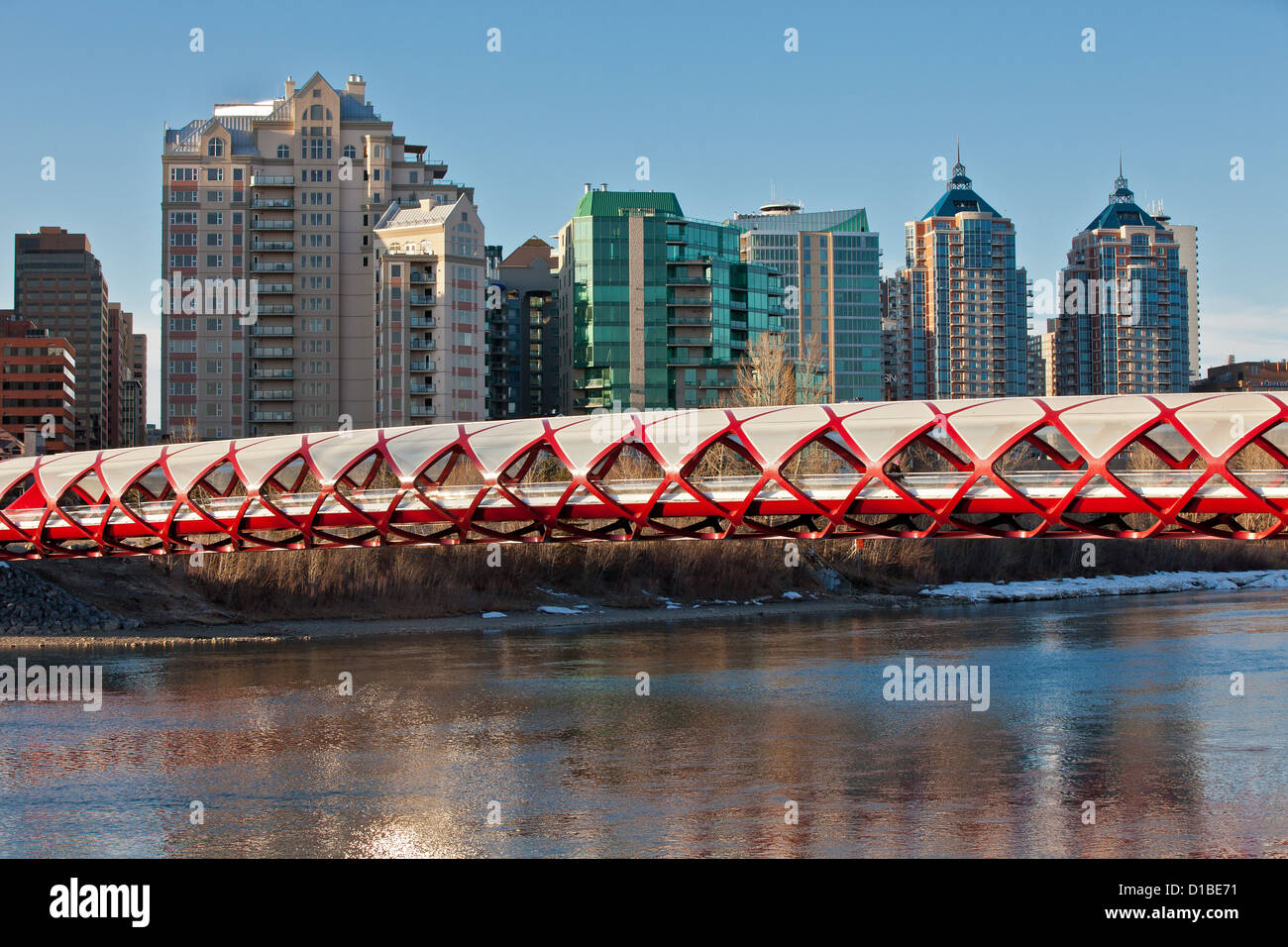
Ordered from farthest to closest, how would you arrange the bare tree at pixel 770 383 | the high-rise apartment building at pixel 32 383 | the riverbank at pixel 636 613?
the high-rise apartment building at pixel 32 383 < the bare tree at pixel 770 383 < the riverbank at pixel 636 613

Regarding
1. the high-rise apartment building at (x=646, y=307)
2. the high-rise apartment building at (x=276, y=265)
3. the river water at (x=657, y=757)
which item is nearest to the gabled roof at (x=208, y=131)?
A: the high-rise apartment building at (x=276, y=265)

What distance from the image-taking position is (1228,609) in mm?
71625

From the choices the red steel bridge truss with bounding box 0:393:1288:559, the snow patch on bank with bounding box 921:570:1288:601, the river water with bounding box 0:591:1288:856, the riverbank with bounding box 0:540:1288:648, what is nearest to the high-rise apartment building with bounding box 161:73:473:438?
the riverbank with bounding box 0:540:1288:648

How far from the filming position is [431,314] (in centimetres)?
Result: 12062

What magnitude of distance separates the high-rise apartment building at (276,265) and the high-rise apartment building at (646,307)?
1564cm

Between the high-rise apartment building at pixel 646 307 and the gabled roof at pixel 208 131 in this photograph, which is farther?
the high-rise apartment building at pixel 646 307

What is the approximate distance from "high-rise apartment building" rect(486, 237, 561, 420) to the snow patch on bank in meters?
67.6

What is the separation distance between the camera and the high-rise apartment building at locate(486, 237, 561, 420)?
148500 mm

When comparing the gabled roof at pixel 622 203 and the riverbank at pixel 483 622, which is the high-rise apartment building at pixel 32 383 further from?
the riverbank at pixel 483 622

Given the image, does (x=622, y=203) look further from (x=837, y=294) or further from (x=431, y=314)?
(x=837, y=294)

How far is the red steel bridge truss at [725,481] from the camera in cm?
3822

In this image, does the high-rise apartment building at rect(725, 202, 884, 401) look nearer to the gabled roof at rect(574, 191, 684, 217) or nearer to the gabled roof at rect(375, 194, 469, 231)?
the gabled roof at rect(574, 191, 684, 217)

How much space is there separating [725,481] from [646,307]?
9178 cm

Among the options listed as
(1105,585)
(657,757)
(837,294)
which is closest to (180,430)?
(1105,585)
